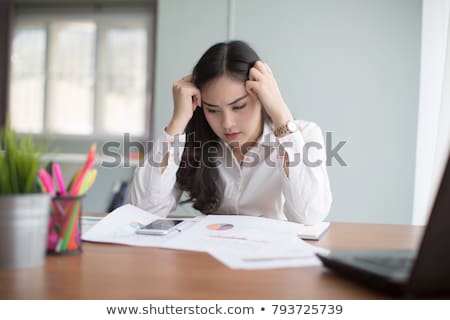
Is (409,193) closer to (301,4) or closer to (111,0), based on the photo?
(301,4)

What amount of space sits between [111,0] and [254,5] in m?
2.25

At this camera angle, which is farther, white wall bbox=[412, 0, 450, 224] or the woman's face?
white wall bbox=[412, 0, 450, 224]

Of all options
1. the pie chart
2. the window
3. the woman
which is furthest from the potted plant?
the window

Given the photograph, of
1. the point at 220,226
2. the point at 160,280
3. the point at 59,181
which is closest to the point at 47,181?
the point at 59,181

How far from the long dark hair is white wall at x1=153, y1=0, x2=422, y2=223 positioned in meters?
1.23

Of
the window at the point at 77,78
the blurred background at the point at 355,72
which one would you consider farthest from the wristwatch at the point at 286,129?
the window at the point at 77,78

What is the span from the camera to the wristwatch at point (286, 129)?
1.37m

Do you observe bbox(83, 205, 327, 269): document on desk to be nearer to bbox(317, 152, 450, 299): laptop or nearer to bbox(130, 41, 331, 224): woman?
bbox(317, 152, 450, 299): laptop

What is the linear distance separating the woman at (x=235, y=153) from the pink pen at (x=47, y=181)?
30.7 inches

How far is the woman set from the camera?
1370 mm

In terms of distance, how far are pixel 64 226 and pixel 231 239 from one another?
288 mm

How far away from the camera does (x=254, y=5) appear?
287cm

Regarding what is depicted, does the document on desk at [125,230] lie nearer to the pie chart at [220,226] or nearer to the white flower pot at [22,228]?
the pie chart at [220,226]

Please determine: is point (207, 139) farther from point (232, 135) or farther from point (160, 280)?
point (160, 280)
